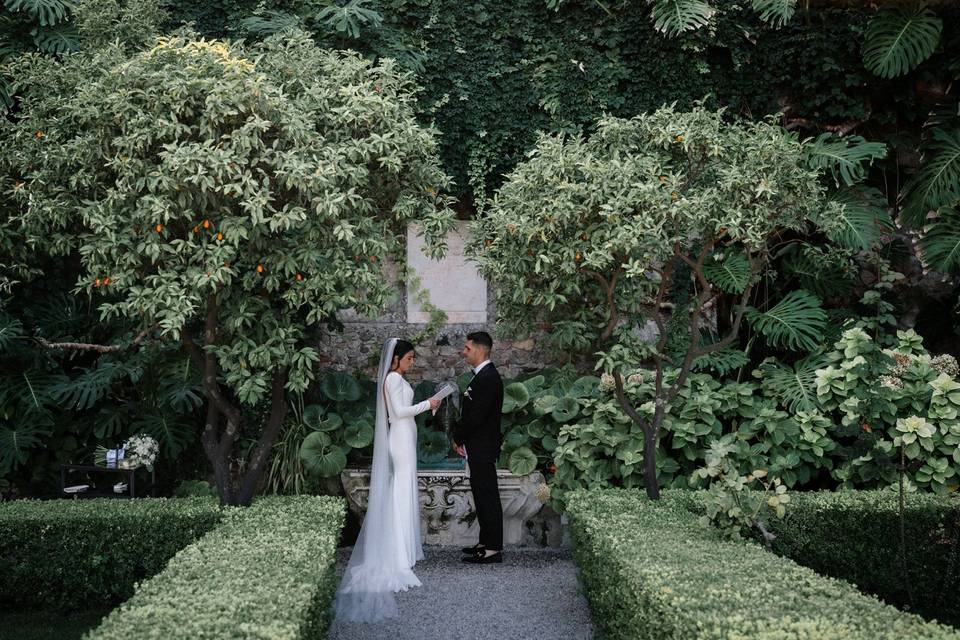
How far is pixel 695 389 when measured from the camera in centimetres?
782

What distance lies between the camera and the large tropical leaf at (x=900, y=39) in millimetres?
8016

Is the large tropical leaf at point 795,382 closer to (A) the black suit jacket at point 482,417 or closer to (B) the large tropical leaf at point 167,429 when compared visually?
(A) the black suit jacket at point 482,417

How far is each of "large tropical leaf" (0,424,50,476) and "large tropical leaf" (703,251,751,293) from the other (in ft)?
19.0

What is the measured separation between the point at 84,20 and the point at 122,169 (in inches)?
101

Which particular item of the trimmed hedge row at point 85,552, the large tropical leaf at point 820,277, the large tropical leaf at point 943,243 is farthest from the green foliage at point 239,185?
the large tropical leaf at point 943,243

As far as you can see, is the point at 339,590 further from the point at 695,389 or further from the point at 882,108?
the point at 882,108

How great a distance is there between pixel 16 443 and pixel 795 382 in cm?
629

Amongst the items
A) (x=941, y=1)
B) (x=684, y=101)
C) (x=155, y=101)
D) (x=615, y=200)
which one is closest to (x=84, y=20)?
(x=155, y=101)

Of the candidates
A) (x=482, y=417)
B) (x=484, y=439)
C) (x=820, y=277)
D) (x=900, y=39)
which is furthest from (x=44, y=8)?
(x=900, y=39)

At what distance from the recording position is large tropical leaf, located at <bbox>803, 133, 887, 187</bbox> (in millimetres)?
8133

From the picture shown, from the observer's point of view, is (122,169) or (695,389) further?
(695,389)

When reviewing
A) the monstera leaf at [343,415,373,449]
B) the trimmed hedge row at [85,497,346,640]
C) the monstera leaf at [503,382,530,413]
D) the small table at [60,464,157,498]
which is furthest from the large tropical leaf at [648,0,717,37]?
the small table at [60,464,157,498]

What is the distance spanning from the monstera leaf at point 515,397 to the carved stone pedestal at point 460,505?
0.66 metres

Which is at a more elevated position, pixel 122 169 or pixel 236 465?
pixel 122 169
